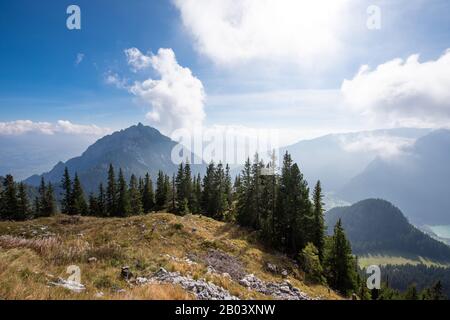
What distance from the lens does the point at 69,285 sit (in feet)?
32.0

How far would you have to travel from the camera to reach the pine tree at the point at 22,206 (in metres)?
66.3

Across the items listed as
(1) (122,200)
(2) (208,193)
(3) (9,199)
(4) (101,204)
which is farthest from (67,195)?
(2) (208,193)

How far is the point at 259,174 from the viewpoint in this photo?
48.8 metres

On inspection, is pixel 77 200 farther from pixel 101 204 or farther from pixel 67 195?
pixel 101 204

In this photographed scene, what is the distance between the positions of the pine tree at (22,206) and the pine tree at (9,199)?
82 centimetres

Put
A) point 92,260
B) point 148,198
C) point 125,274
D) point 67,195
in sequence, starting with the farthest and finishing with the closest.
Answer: point 148,198, point 67,195, point 92,260, point 125,274

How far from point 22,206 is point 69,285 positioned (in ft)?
245

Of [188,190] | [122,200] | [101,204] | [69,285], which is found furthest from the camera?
[101,204]

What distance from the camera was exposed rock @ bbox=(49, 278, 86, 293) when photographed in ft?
30.7

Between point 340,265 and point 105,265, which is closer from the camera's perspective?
point 105,265

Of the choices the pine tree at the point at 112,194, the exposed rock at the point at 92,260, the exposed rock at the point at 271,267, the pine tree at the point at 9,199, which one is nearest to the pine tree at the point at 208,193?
the pine tree at the point at 112,194

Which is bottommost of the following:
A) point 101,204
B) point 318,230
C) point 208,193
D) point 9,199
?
point 318,230

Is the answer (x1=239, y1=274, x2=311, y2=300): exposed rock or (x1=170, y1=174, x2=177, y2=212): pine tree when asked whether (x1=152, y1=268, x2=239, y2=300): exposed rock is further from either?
(x1=170, y1=174, x2=177, y2=212): pine tree
